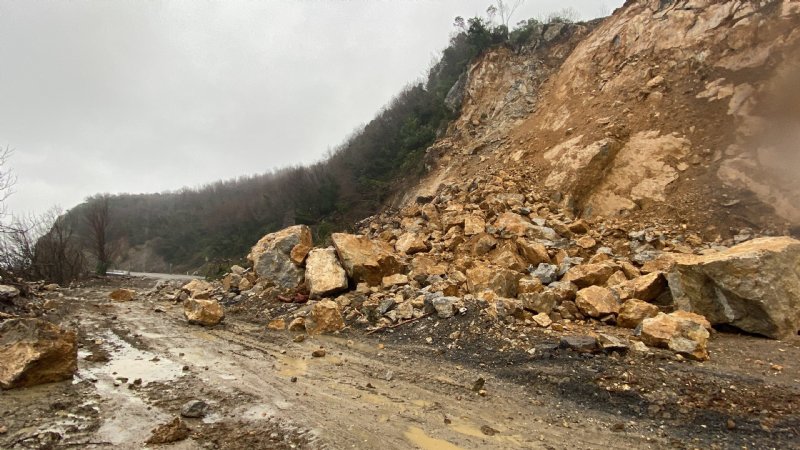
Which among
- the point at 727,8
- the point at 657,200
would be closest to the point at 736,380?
the point at 657,200

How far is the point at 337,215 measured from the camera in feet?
83.3

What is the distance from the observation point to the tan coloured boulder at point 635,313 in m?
6.05

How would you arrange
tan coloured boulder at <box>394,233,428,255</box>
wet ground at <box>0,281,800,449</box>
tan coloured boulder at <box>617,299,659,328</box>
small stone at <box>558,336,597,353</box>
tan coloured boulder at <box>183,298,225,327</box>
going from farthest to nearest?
tan coloured boulder at <box>394,233,428,255</box>
tan coloured boulder at <box>183,298,225,327</box>
tan coloured boulder at <box>617,299,659,328</box>
small stone at <box>558,336,597,353</box>
wet ground at <box>0,281,800,449</box>

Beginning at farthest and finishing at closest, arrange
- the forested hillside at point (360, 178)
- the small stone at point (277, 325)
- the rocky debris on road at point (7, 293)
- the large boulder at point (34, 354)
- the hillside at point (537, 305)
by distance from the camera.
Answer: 1. the forested hillside at point (360, 178)
2. the rocky debris on road at point (7, 293)
3. the small stone at point (277, 325)
4. the large boulder at point (34, 354)
5. the hillside at point (537, 305)

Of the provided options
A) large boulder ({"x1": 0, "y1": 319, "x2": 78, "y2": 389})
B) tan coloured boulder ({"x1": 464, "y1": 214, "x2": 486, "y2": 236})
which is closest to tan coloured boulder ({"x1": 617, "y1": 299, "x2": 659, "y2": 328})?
tan coloured boulder ({"x1": 464, "y1": 214, "x2": 486, "y2": 236})

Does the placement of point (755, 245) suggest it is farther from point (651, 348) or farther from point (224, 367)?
point (224, 367)

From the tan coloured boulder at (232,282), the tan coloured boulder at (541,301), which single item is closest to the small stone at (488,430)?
the tan coloured boulder at (541,301)

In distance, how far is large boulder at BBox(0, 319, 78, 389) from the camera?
178 inches

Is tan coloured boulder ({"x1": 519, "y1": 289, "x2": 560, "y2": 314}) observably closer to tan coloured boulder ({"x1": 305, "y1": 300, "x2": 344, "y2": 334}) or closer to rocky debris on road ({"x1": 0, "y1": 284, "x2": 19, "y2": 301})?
tan coloured boulder ({"x1": 305, "y1": 300, "x2": 344, "y2": 334})

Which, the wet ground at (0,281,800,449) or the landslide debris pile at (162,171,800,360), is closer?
the wet ground at (0,281,800,449)

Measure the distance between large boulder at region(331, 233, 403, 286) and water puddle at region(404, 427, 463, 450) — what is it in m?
5.41

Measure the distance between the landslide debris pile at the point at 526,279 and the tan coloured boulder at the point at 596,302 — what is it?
2 centimetres

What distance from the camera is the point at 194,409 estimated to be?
4.05m

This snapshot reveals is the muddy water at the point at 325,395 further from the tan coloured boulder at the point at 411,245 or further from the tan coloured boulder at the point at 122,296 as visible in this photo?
the tan coloured boulder at the point at 122,296
